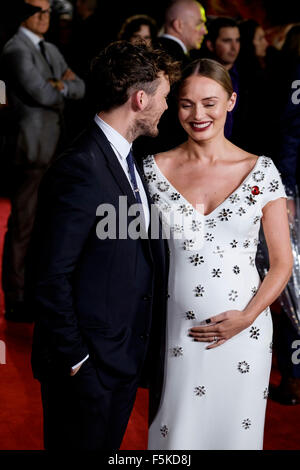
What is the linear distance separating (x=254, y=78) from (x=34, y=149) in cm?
141

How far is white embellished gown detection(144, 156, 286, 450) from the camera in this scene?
214 centimetres

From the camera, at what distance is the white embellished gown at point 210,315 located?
2145 millimetres

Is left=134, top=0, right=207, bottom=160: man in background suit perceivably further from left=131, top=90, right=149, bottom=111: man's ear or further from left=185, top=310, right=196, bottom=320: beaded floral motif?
left=185, top=310, right=196, bottom=320: beaded floral motif

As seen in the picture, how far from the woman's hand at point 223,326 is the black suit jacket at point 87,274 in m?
0.18

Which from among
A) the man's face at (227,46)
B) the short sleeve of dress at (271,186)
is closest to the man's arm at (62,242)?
the short sleeve of dress at (271,186)

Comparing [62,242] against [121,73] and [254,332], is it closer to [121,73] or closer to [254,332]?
[121,73]

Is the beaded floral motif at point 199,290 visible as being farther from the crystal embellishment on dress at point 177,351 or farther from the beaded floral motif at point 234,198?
the beaded floral motif at point 234,198

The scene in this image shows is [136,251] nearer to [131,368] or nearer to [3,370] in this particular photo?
[131,368]

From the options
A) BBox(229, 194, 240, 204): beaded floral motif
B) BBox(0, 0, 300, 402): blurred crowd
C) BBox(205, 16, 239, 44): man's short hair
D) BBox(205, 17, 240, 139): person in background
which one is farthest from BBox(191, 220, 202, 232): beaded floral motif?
BBox(205, 16, 239, 44): man's short hair

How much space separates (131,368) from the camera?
6.62 ft

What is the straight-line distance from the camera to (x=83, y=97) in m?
4.76

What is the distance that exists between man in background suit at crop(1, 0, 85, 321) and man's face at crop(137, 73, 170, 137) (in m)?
2.21
